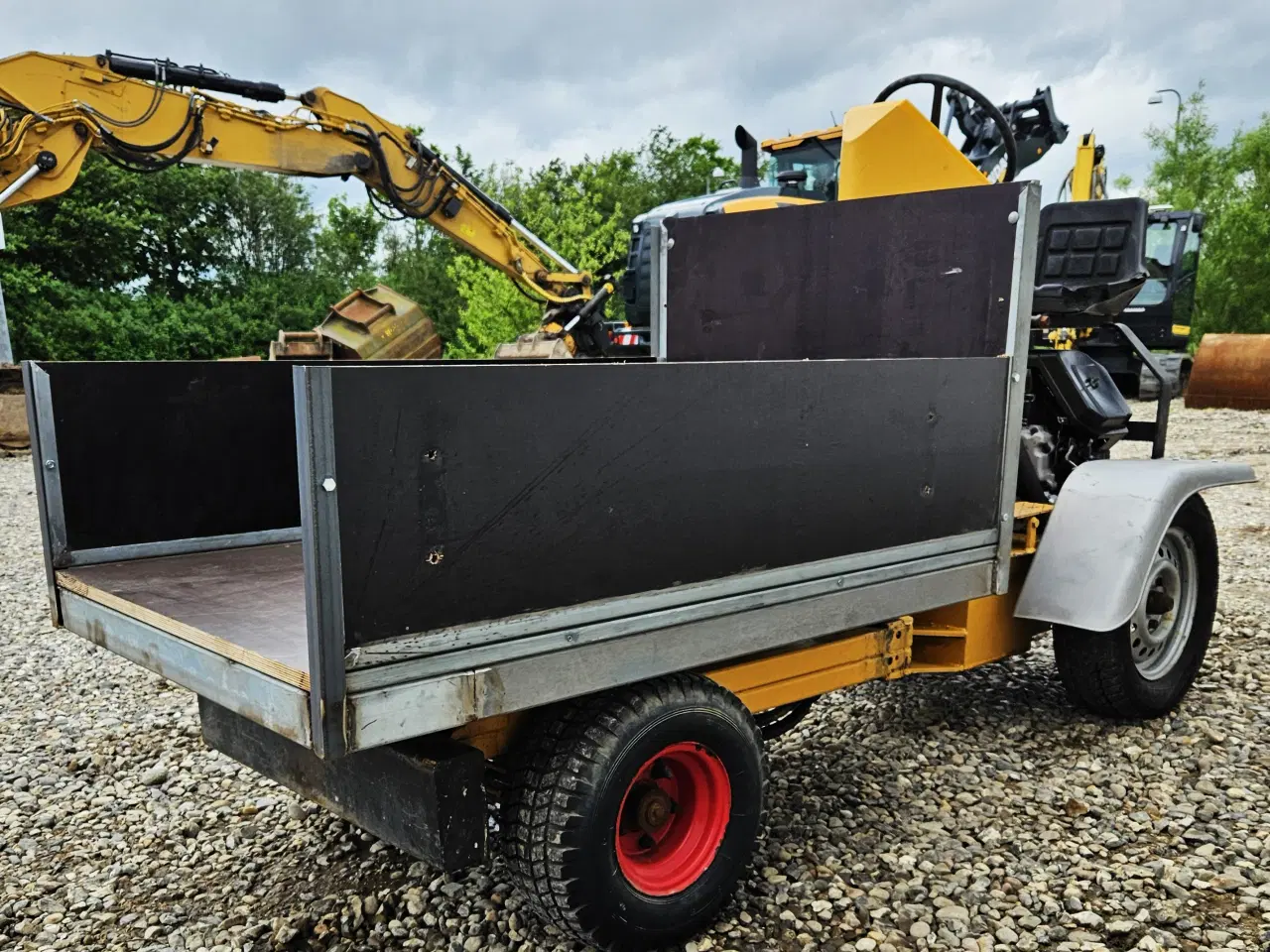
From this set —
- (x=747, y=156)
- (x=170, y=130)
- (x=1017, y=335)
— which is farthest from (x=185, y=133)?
(x=1017, y=335)

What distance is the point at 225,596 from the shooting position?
8.71 ft

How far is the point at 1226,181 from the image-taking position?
98.3ft

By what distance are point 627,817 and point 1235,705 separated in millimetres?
2856

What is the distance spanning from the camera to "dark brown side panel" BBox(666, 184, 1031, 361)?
3.11m

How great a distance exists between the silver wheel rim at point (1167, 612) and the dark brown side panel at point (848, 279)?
134 cm

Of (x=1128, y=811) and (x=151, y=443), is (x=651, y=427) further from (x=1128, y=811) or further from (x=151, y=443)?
(x=1128, y=811)

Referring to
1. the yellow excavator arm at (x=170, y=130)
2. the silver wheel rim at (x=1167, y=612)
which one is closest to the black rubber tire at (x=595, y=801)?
the silver wheel rim at (x=1167, y=612)

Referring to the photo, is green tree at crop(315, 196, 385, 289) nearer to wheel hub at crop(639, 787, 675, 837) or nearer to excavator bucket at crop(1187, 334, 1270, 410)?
excavator bucket at crop(1187, 334, 1270, 410)

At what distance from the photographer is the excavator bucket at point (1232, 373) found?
15.0m

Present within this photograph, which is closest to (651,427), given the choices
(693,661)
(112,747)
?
(693,661)

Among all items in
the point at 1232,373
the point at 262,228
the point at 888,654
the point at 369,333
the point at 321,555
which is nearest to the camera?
the point at 321,555

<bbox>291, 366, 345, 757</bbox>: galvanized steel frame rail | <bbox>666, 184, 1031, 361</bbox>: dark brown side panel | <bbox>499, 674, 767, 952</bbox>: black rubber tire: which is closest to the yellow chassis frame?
<bbox>499, 674, 767, 952</bbox>: black rubber tire

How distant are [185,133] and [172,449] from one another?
7023 millimetres

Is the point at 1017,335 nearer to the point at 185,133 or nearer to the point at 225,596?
the point at 225,596
